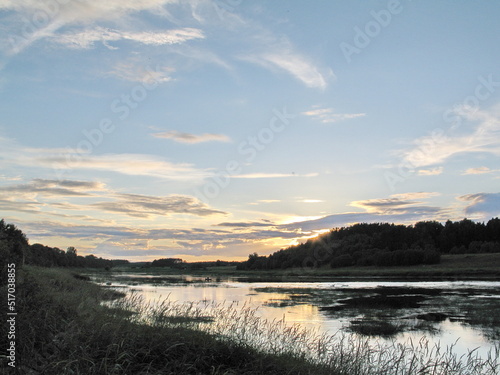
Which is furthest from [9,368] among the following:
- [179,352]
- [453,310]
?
[453,310]

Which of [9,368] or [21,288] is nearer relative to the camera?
[9,368]

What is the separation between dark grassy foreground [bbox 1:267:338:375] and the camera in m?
8.81

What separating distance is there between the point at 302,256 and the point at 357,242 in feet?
73.0

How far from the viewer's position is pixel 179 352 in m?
10.6

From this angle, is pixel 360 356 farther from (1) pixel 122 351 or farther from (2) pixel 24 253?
(2) pixel 24 253

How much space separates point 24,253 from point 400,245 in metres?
115

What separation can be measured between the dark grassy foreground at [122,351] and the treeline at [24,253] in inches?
224

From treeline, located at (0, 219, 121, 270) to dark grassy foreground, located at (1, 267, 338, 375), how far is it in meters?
5.68

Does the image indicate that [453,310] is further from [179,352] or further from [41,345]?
[41,345]

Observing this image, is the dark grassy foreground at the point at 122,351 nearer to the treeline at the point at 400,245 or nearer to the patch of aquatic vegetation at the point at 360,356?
the patch of aquatic vegetation at the point at 360,356

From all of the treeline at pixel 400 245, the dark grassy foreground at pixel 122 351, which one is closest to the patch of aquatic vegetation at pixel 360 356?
the dark grassy foreground at pixel 122 351

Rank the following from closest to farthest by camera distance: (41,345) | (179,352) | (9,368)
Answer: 1. (9,368)
2. (41,345)
3. (179,352)

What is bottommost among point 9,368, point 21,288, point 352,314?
point 352,314

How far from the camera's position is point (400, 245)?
13688 cm
